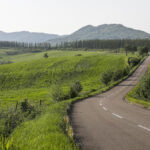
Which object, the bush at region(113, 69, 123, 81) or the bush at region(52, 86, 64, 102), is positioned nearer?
the bush at region(52, 86, 64, 102)

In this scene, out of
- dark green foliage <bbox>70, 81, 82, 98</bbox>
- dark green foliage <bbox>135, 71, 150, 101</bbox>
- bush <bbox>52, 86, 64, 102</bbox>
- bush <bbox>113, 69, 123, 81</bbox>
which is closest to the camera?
dark green foliage <bbox>135, 71, 150, 101</bbox>

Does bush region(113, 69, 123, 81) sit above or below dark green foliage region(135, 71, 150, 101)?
below

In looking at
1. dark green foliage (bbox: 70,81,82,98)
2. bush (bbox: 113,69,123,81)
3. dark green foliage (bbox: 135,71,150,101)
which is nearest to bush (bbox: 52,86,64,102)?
dark green foliage (bbox: 70,81,82,98)

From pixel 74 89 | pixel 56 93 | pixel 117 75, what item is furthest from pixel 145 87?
pixel 117 75

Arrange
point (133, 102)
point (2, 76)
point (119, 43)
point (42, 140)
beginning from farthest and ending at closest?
point (119, 43) < point (2, 76) < point (133, 102) < point (42, 140)

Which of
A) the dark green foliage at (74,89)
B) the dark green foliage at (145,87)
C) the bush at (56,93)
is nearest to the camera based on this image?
the dark green foliage at (145,87)

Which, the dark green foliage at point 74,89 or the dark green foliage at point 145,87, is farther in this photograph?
the dark green foliage at point 74,89

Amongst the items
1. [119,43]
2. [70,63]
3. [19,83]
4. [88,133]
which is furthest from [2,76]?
[119,43]

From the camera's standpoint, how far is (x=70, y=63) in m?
96.2

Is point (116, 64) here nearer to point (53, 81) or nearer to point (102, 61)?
point (102, 61)

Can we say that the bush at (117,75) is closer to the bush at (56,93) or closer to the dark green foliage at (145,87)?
the bush at (56,93)

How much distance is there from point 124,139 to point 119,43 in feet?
648

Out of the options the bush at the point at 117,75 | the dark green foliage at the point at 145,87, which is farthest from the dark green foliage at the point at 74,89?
the bush at the point at 117,75

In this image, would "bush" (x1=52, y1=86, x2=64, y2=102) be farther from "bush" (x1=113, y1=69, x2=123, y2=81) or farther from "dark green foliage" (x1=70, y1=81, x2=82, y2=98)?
"bush" (x1=113, y1=69, x2=123, y2=81)
